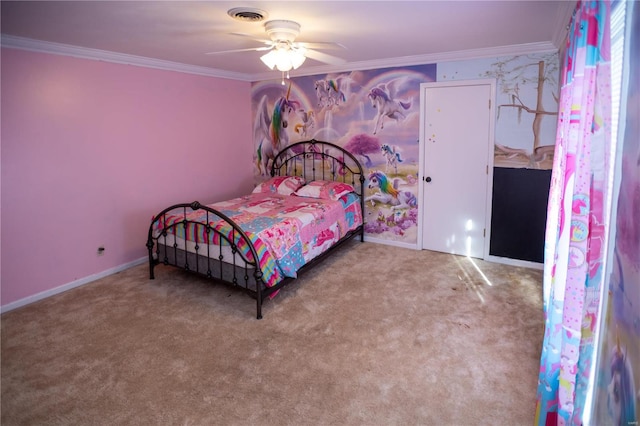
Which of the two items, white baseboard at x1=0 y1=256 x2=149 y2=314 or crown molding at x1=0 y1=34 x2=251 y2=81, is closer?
crown molding at x1=0 y1=34 x2=251 y2=81

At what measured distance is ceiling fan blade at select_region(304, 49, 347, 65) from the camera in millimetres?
4011

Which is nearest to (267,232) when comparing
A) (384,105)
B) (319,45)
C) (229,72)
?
(319,45)

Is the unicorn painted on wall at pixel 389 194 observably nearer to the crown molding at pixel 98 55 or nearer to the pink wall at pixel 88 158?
the pink wall at pixel 88 158

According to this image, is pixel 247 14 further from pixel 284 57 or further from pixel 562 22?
pixel 562 22

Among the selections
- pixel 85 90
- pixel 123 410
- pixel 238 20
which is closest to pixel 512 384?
pixel 123 410

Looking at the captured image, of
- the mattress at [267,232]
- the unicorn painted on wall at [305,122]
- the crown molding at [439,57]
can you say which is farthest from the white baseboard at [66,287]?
the crown molding at [439,57]

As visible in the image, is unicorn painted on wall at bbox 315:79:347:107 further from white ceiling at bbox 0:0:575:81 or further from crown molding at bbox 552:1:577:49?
crown molding at bbox 552:1:577:49

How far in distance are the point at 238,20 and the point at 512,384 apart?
10.00ft

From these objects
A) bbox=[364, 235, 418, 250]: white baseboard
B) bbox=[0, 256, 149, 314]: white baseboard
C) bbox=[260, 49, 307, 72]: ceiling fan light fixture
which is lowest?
bbox=[0, 256, 149, 314]: white baseboard

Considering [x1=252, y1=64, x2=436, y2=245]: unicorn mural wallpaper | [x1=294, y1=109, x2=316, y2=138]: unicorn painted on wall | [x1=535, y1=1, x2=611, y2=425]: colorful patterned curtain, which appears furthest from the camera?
[x1=294, y1=109, x2=316, y2=138]: unicorn painted on wall

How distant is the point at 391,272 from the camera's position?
4.23 m

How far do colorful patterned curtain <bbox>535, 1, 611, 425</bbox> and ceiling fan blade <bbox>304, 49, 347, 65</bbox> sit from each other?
8.51ft

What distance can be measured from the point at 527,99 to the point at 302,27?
2.51m

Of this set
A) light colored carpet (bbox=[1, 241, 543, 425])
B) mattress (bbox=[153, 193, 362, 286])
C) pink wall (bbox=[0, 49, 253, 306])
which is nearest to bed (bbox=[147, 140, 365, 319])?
mattress (bbox=[153, 193, 362, 286])
